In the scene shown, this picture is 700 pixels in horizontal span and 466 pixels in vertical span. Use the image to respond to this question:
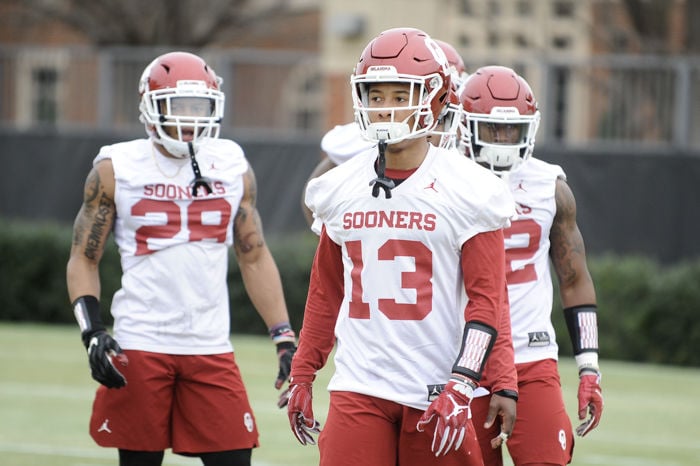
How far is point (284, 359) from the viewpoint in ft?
20.6

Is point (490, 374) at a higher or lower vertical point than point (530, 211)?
lower

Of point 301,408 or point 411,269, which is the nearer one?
point 411,269

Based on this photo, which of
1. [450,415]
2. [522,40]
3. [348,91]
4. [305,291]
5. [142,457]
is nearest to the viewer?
[450,415]

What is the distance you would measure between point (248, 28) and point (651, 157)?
10556mm

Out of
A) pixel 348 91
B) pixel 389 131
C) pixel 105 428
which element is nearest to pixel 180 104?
pixel 105 428

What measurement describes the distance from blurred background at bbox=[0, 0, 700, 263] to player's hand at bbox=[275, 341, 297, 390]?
10112 mm

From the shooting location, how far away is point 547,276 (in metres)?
6.10

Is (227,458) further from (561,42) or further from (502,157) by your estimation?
(561,42)

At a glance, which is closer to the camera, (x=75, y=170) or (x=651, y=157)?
(x=651, y=157)

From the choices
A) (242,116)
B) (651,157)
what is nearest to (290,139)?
(242,116)

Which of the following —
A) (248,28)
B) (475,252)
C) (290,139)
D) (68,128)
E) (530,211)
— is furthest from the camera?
(248,28)

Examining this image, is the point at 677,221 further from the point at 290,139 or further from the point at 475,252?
the point at 475,252

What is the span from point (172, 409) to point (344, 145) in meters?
1.67

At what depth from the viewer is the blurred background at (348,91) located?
1606cm
